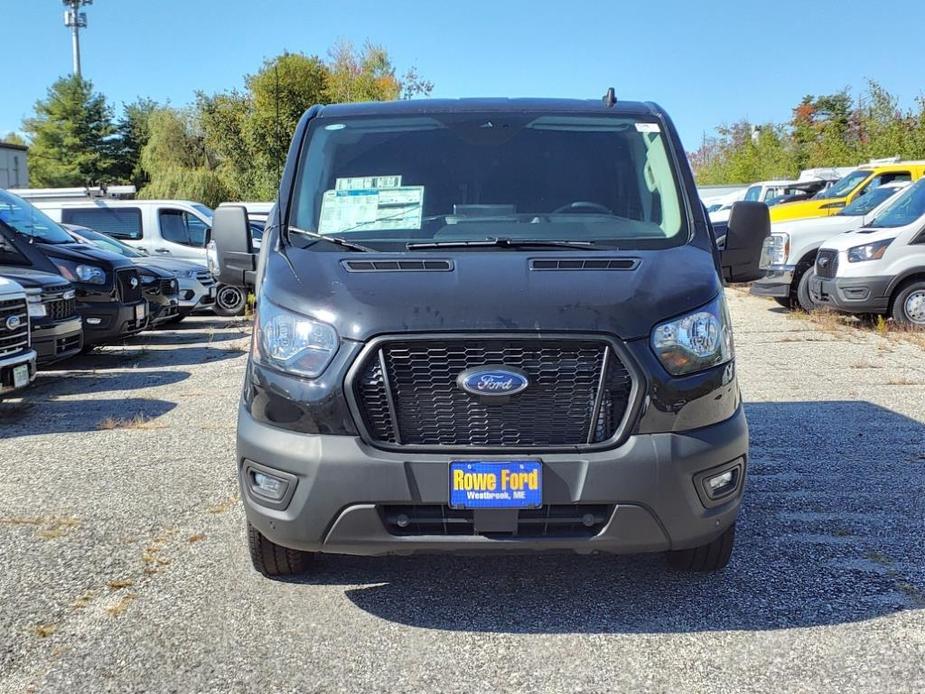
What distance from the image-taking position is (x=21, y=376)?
750cm

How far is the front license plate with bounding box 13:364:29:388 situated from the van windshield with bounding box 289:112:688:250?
4.10 meters

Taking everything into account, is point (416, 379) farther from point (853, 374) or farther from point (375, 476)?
point (853, 374)

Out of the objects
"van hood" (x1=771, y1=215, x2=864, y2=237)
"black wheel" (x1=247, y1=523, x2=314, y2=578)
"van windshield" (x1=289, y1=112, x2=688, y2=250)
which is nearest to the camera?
"black wheel" (x1=247, y1=523, x2=314, y2=578)

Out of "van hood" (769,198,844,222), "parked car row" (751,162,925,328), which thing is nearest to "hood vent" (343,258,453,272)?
"parked car row" (751,162,925,328)

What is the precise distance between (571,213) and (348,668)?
226 centimetres

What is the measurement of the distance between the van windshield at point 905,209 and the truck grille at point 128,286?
9.45 m

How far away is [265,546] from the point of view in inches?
155

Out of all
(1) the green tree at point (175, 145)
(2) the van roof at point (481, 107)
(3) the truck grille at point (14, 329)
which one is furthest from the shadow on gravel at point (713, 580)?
(1) the green tree at point (175, 145)

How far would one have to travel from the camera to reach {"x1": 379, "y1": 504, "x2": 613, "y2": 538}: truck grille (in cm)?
342

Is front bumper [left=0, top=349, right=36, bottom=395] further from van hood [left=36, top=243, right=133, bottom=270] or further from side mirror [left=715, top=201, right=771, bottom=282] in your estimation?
side mirror [left=715, top=201, right=771, bottom=282]

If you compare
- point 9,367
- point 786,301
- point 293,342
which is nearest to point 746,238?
point 293,342

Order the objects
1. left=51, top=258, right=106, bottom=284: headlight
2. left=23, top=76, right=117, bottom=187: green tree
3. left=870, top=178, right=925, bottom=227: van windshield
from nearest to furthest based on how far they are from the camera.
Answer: left=51, top=258, right=106, bottom=284: headlight → left=870, top=178, right=925, bottom=227: van windshield → left=23, top=76, right=117, bottom=187: green tree

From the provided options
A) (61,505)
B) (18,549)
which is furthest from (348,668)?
(61,505)

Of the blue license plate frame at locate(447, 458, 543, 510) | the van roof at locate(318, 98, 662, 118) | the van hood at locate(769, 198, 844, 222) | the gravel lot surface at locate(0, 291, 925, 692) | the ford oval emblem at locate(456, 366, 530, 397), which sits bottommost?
the gravel lot surface at locate(0, 291, 925, 692)
